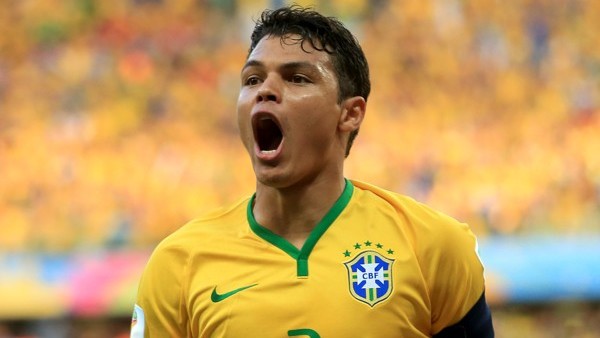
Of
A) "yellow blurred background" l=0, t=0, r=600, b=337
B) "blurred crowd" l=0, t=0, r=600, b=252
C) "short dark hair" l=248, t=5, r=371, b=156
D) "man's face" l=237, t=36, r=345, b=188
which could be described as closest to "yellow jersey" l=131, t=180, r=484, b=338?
"man's face" l=237, t=36, r=345, b=188

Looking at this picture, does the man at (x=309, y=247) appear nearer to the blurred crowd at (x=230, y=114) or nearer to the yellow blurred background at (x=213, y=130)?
the yellow blurred background at (x=213, y=130)

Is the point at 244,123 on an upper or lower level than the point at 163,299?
upper

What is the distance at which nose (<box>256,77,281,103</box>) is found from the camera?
2537mm

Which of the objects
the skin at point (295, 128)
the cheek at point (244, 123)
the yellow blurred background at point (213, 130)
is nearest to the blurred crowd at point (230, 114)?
the yellow blurred background at point (213, 130)

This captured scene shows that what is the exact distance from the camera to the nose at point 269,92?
2.54 metres

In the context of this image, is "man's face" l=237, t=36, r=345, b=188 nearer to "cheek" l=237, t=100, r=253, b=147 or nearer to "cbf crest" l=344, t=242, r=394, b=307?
"cheek" l=237, t=100, r=253, b=147

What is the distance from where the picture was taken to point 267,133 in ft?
8.96

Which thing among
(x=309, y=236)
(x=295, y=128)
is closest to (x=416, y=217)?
(x=309, y=236)

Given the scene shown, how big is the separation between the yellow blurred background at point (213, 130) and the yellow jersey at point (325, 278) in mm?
5845

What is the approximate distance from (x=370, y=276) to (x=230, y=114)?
8.35m

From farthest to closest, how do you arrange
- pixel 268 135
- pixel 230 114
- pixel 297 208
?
pixel 230 114
pixel 268 135
pixel 297 208

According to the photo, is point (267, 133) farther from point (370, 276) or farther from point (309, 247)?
point (370, 276)

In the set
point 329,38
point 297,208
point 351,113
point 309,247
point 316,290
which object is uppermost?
point 329,38

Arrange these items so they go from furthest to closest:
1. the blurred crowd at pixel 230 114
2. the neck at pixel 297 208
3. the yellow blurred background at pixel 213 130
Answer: the blurred crowd at pixel 230 114 < the yellow blurred background at pixel 213 130 < the neck at pixel 297 208
